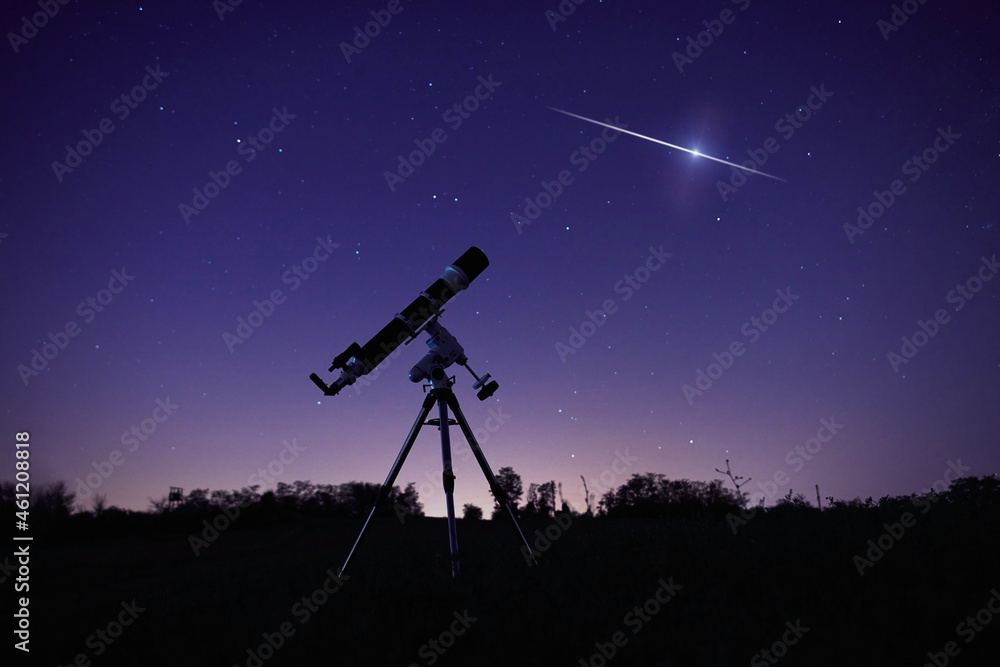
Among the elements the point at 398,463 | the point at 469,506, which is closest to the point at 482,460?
the point at 398,463

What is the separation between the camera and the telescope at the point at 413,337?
276 inches

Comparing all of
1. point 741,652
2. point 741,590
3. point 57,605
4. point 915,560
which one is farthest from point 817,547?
point 57,605

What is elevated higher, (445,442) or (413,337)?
(413,337)

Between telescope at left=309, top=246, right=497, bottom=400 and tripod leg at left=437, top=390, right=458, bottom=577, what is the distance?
459 millimetres

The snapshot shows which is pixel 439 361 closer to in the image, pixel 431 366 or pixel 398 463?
pixel 431 366

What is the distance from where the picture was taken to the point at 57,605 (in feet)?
29.9

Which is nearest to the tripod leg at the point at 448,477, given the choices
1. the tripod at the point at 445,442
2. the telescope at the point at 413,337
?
the tripod at the point at 445,442

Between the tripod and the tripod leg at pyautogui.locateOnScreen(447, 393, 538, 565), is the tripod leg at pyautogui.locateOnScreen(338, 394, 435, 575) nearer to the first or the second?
the tripod

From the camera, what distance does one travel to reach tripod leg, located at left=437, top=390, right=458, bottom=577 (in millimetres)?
6742

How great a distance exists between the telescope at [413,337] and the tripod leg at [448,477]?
0.46m

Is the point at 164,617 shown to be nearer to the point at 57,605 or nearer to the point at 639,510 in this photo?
the point at 57,605

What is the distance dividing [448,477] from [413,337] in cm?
179

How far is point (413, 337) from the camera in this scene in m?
7.13

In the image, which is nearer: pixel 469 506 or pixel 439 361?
pixel 439 361
